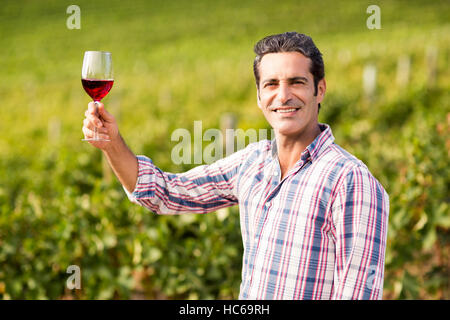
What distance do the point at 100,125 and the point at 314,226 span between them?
0.81 metres

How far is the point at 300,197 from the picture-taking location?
1724 mm

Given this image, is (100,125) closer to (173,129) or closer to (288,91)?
(288,91)

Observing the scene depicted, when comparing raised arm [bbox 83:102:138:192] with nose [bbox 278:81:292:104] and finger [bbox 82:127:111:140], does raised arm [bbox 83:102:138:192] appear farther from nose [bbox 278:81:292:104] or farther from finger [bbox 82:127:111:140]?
nose [bbox 278:81:292:104]

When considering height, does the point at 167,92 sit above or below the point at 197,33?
below

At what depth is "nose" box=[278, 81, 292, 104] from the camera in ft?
5.76

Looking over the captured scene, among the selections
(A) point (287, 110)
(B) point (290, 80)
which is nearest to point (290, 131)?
(A) point (287, 110)

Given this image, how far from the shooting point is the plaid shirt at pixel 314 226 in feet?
5.20

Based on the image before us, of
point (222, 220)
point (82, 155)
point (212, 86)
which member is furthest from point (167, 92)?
point (222, 220)

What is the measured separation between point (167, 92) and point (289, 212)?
19.8 metres

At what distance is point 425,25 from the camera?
31.7 meters

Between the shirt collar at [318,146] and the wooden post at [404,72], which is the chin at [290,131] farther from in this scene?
the wooden post at [404,72]

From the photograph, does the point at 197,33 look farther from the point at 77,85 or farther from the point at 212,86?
the point at 212,86
